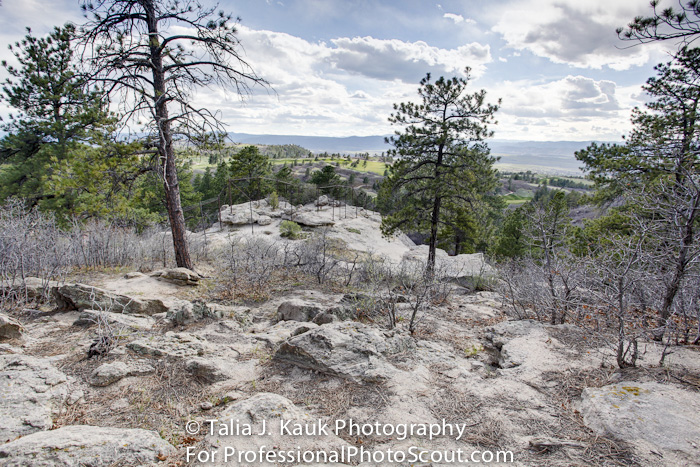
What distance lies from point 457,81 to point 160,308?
12072mm

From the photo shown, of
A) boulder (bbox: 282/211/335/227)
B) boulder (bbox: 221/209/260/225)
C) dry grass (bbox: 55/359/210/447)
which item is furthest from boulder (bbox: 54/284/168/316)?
boulder (bbox: 282/211/335/227)

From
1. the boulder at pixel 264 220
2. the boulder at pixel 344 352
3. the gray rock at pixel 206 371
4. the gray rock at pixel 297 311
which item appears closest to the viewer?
the gray rock at pixel 206 371

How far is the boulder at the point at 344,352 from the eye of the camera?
3988mm

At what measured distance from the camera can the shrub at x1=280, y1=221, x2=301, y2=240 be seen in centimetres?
2041

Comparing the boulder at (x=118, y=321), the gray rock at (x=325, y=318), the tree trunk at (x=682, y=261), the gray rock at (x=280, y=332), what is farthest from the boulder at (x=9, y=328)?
the tree trunk at (x=682, y=261)

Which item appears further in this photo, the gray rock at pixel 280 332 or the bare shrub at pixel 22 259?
the bare shrub at pixel 22 259

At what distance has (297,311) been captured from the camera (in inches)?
247

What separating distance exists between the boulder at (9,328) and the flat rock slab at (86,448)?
274 cm

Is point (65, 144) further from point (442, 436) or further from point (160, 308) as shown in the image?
point (442, 436)

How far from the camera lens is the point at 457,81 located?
12.5 meters

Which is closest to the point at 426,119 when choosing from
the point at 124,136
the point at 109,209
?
the point at 124,136

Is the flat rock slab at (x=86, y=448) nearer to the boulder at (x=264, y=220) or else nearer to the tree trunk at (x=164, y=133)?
the tree trunk at (x=164, y=133)

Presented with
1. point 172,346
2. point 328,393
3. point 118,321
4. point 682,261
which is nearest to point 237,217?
point 118,321

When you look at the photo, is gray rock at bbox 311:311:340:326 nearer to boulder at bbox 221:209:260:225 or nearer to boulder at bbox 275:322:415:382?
boulder at bbox 275:322:415:382
